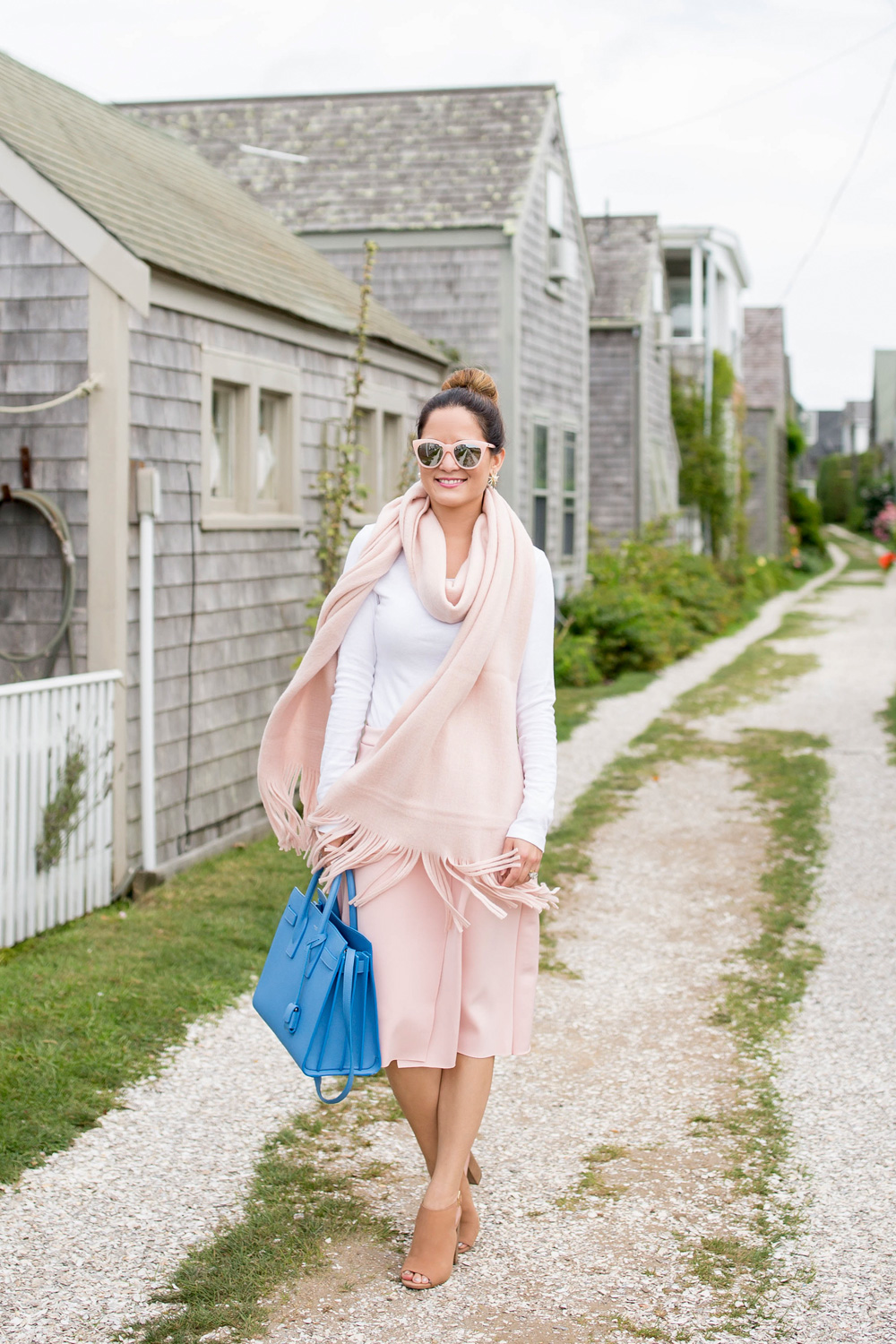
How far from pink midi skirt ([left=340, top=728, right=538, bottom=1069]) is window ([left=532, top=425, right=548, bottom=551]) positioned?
11347 mm

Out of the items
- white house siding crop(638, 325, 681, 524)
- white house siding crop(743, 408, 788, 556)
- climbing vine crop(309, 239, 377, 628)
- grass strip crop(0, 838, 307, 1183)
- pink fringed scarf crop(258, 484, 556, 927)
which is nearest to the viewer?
pink fringed scarf crop(258, 484, 556, 927)

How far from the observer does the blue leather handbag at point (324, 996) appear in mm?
2891

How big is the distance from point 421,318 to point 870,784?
21.4 ft

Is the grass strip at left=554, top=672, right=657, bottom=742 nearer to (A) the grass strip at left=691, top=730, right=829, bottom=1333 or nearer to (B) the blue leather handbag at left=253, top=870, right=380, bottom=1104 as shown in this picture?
(A) the grass strip at left=691, top=730, right=829, bottom=1333

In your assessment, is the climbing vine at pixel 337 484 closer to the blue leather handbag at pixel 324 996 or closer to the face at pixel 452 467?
the face at pixel 452 467

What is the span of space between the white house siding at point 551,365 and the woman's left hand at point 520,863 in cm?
1082

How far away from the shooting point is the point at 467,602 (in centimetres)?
298

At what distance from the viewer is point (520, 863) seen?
2.97m

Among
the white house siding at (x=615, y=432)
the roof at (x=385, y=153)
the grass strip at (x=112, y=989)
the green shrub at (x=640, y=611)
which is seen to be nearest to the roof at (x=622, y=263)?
the white house siding at (x=615, y=432)

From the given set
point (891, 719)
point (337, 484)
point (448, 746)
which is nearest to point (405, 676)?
point (448, 746)

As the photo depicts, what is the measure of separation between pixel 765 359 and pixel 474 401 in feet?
121

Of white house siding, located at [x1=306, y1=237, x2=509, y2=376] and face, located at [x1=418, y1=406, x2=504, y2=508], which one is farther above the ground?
white house siding, located at [x1=306, y1=237, x2=509, y2=376]

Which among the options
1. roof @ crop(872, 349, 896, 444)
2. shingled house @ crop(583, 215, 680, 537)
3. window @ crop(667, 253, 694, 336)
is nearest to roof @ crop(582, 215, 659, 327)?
shingled house @ crop(583, 215, 680, 537)

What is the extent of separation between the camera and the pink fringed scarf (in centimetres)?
297
